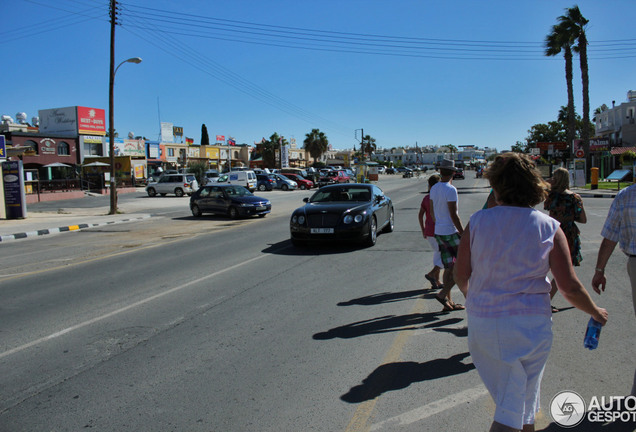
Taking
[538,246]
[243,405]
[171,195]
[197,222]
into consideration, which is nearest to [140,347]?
[243,405]

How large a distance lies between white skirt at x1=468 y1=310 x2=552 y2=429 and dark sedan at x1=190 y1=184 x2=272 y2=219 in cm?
1737

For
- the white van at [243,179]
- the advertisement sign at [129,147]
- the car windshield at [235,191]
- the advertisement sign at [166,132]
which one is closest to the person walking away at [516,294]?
the car windshield at [235,191]

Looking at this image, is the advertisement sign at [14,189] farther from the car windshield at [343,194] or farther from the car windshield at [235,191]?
the car windshield at [343,194]

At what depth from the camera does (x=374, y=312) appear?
5.81 m

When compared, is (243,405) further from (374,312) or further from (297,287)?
(297,287)

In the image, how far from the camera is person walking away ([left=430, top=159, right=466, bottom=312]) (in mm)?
5766

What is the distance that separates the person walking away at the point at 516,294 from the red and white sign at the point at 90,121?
53736mm

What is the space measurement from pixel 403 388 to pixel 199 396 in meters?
1.64

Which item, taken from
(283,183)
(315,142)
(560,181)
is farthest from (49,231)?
(315,142)

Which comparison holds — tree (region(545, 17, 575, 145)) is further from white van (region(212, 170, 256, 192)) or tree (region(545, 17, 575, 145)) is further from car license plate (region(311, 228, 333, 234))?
car license plate (region(311, 228, 333, 234))

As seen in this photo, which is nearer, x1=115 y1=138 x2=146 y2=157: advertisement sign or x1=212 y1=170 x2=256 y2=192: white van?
x1=212 y1=170 x2=256 y2=192: white van

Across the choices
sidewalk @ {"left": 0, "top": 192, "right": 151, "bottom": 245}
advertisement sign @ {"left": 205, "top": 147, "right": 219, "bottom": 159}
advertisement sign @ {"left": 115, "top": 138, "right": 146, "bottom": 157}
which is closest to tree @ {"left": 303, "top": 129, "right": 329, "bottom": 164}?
advertisement sign @ {"left": 205, "top": 147, "right": 219, "bottom": 159}

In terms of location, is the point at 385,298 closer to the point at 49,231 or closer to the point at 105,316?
the point at 105,316

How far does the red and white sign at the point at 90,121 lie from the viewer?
48906 millimetres
